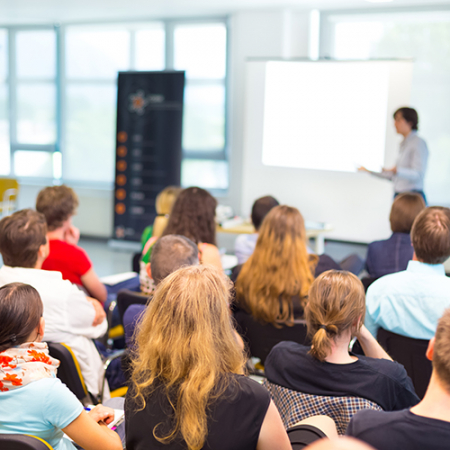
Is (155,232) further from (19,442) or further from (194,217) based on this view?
(19,442)

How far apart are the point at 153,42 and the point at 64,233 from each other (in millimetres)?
4548

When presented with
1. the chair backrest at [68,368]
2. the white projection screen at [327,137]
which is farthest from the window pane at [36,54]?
the chair backrest at [68,368]

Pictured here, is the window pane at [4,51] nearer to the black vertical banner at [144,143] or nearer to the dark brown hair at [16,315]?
the black vertical banner at [144,143]

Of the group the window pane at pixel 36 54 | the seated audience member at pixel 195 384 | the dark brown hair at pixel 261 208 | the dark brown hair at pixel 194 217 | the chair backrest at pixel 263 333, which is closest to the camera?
the seated audience member at pixel 195 384

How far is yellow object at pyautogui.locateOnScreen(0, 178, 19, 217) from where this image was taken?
6820mm

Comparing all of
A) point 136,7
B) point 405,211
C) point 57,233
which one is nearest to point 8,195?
point 136,7

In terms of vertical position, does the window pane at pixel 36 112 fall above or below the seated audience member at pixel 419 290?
above

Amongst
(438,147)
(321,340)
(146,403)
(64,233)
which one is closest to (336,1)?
(438,147)

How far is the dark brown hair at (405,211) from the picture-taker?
2.64m

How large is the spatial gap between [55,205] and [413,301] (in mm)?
1887

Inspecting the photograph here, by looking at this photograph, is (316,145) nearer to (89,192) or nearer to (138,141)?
(138,141)

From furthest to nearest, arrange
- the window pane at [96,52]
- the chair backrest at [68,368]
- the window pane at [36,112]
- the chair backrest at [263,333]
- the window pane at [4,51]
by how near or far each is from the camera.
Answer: the window pane at [4,51]
the window pane at [36,112]
the window pane at [96,52]
the chair backrest at [263,333]
the chair backrest at [68,368]

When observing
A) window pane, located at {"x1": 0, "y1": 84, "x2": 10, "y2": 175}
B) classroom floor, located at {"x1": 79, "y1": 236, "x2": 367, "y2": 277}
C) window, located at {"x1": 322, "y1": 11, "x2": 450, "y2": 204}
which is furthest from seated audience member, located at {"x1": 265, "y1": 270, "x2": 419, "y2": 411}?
window pane, located at {"x1": 0, "y1": 84, "x2": 10, "y2": 175}

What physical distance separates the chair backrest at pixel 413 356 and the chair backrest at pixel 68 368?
3.92 ft
